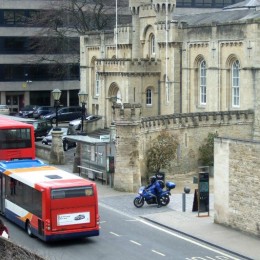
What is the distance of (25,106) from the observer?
280 feet

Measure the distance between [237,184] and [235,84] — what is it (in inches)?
914

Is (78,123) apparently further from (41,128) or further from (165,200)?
(165,200)

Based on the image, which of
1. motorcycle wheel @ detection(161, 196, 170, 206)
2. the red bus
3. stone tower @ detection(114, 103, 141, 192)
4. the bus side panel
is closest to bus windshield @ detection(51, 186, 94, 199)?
the bus side panel

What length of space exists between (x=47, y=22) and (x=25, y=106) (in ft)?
31.7

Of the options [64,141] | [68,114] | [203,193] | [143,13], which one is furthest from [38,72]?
[203,193]

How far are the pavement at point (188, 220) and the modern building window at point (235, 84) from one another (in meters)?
14.2

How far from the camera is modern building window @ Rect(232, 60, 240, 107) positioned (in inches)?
2066

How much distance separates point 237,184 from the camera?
30.3 m

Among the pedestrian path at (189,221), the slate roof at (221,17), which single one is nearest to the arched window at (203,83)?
the slate roof at (221,17)

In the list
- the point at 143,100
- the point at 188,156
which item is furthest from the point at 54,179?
the point at 143,100

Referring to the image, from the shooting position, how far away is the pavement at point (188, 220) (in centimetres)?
2784

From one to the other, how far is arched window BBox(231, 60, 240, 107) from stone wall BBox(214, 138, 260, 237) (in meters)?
21.6

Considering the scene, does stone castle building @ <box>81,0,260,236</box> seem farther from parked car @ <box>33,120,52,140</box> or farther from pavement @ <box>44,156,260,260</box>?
parked car @ <box>33,120,52,140</box>

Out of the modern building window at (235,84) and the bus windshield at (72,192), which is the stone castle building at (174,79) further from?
the bus windshield at (72,192)
